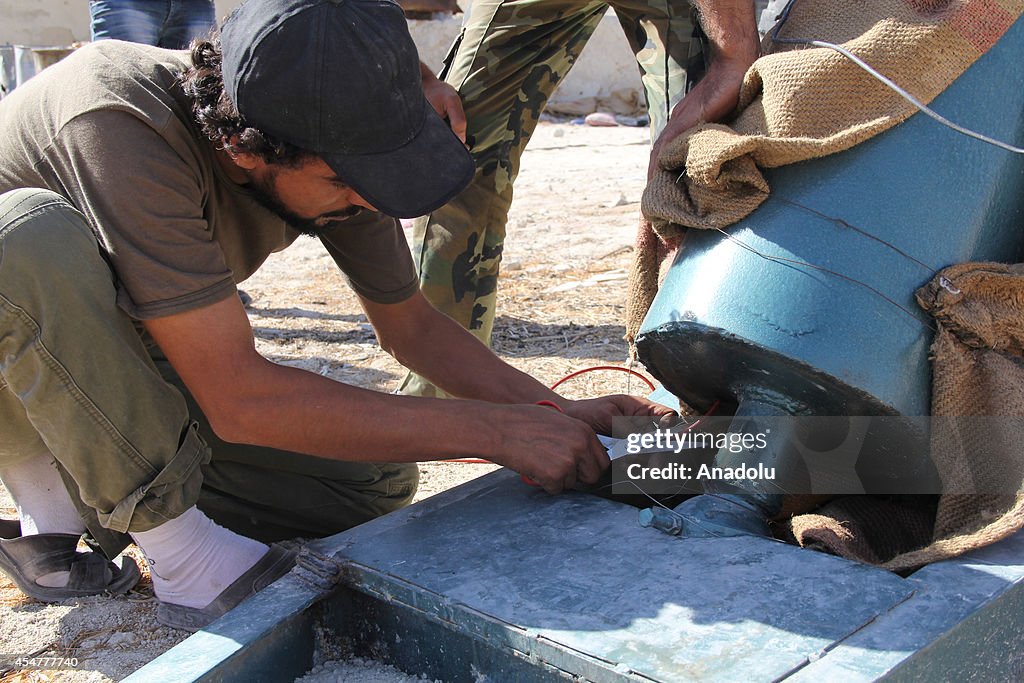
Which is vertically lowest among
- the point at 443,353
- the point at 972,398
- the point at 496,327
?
the point at 496,327

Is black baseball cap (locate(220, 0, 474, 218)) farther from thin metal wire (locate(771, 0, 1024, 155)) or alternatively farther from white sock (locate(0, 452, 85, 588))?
white sock (locate(0, 452, 85, 588))

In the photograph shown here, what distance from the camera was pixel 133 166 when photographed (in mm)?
1827

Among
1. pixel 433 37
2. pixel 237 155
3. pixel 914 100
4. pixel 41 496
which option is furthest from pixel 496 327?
pixel 433 37

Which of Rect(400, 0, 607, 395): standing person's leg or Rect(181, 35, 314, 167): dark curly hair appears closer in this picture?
Rect(181, 35, 314, 167): dark curly hair

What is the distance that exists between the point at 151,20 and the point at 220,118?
8.50ft

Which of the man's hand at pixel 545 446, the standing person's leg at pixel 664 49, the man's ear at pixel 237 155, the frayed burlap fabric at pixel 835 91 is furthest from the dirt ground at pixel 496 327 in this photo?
the frayed burlap fabric at pixel 835 91

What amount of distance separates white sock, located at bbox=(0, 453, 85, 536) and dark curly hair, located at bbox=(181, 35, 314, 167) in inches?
33.9

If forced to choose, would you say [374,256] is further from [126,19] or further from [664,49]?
[126,19]

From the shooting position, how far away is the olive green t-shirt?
183cm

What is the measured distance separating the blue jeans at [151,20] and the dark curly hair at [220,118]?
2167 millimetres

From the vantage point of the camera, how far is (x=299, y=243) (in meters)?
6.09

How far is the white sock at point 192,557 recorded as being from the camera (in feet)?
6.79

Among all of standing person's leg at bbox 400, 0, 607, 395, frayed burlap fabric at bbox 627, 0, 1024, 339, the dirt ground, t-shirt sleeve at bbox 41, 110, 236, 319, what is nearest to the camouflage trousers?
Answer: standing person's leg at bbox 400, 0, 607, 395

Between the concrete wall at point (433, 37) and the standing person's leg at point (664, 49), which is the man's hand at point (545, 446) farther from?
the concrete wall at point (433, 37)
